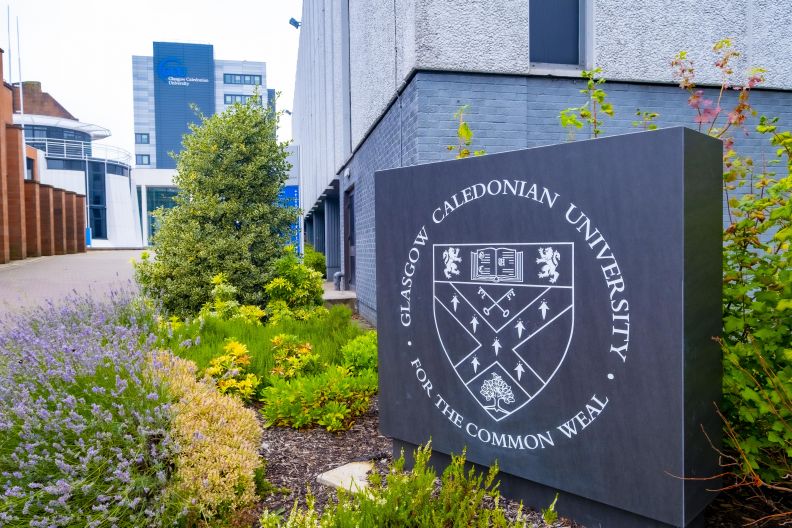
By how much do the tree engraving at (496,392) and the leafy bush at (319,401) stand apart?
1535mm

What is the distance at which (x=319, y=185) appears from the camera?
20.7 m

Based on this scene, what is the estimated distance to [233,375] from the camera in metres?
4.79

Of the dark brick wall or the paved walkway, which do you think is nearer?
the dark brick wall

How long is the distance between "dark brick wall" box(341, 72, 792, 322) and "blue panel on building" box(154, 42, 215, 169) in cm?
10135

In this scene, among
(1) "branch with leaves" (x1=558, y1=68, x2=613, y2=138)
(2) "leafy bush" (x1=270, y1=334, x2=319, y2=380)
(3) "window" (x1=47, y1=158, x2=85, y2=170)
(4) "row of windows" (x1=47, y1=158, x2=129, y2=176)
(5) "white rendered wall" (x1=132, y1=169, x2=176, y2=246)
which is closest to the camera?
(1) "branch with leaves" (x1=558, y1=68, x2=613, y2=138)

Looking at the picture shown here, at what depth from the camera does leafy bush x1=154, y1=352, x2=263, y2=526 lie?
3.00 m

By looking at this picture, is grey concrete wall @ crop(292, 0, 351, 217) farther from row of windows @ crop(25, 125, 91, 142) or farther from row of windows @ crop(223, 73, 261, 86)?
row of windows @ crop(223, 73, 261, 86)

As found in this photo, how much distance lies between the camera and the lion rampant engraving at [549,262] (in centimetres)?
279

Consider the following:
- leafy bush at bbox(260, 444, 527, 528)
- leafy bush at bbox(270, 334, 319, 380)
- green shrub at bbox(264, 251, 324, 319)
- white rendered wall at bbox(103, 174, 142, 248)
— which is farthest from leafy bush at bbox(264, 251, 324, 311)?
white rendered wall at bbox(103, 174, 142, 248)

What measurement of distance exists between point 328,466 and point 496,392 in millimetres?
1360

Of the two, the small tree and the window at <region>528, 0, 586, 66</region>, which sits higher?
the window at <region>528, 0, 586, 66</region>

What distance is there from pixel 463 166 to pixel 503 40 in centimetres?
406

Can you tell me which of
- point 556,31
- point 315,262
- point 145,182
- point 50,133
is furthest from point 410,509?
point 145,182

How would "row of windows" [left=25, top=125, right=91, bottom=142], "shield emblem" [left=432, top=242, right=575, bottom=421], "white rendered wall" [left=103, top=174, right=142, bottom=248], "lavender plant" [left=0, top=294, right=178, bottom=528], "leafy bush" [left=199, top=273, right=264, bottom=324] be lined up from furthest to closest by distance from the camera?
"white rendered wall" [left=103, top=174, right=142, bottom=248] → "row of windows" [left=25, top=125, right=91, bottom=142] → "leafy bush" [left=199, top=273, right=264, bottom=324] → "lavender plant" [left=0, top=294, right=178, bottom=528] → "shield emblem" [left=432, top=242, right=575, bottom=421]
